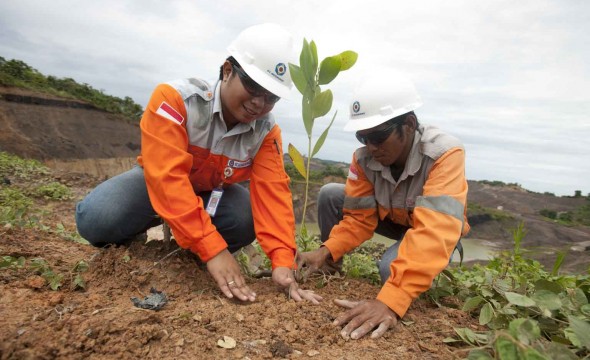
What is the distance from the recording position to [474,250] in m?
7.43

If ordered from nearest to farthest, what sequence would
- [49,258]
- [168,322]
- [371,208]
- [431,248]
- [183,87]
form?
[168,322]
[431,248]
[183,87]
[49,258]
[371,208]

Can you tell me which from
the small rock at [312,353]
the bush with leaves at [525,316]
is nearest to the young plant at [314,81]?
the small rock at [312,353]

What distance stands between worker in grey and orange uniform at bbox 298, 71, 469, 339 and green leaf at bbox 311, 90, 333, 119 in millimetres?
184

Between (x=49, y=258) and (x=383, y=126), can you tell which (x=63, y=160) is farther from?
(x=383, y=126)

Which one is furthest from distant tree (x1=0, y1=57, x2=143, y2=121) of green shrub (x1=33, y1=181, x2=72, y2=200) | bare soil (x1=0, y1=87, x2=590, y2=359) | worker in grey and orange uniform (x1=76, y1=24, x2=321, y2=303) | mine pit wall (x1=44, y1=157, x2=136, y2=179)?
worker in grey and orange uniform (x1=76, y1=24, x2=321, y2=303)

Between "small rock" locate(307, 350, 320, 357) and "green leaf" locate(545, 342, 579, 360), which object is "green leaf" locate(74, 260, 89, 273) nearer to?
"small rock" locate(307, 350, 320, 357)

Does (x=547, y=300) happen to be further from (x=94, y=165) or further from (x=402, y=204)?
(x=94, y=165)

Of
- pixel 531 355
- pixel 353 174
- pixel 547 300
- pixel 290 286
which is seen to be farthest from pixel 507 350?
pixel 353 174

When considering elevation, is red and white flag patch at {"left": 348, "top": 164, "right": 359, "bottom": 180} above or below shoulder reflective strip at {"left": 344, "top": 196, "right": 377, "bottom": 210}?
above

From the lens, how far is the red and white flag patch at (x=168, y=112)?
1.85 m

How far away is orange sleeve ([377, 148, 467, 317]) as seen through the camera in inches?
66.2

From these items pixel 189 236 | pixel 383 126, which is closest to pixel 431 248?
pixel 383 126

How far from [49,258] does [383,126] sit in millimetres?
1963

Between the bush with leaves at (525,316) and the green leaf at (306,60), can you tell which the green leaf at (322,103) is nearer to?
the green leaf at (306,60)
